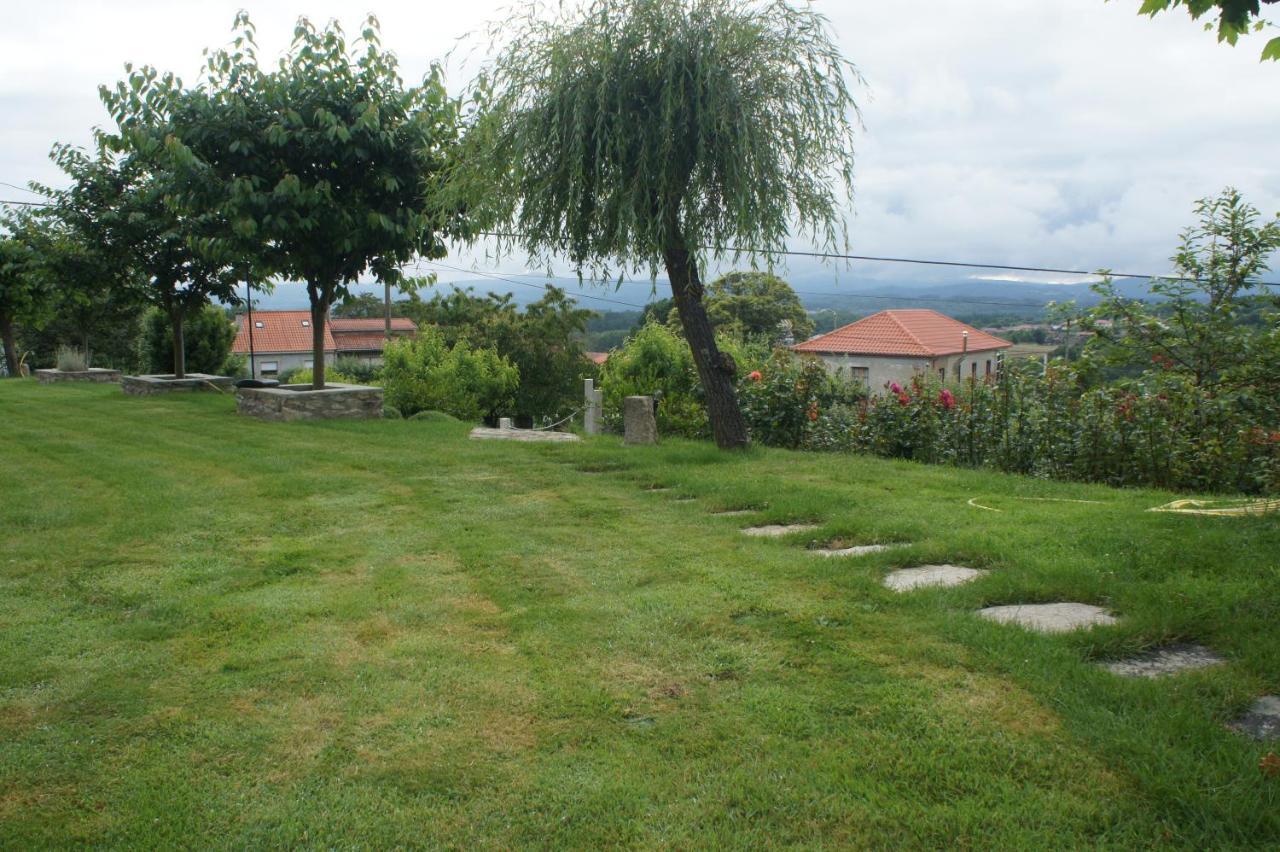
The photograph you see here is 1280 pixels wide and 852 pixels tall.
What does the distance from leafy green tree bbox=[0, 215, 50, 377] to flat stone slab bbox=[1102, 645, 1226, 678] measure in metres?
18.7

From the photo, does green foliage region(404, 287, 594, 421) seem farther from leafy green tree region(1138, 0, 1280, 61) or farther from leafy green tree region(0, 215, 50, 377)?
leafy green tree region(1138, 0, 1280, 61)

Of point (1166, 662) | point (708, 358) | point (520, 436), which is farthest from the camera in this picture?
point (520, 436)

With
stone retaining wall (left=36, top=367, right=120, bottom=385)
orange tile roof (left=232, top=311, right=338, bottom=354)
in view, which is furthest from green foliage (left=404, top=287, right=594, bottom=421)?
orange tile roof (left=232, top=311, right=338, bottom=354)

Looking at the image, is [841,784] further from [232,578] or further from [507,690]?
[232,578]

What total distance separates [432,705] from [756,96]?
242 inches

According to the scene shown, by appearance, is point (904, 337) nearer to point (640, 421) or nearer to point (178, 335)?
point (178, 335)

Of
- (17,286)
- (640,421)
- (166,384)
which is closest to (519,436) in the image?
(640,421)

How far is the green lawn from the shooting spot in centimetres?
249

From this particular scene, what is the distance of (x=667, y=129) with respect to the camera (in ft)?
24.8

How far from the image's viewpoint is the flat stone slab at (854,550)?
4.94 meters

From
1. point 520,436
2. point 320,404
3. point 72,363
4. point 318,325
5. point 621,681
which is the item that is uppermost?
point 318,325

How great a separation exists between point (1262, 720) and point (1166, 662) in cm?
48

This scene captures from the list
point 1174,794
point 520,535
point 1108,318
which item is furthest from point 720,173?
point 1174,794

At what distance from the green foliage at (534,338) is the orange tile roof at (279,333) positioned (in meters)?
43.4
